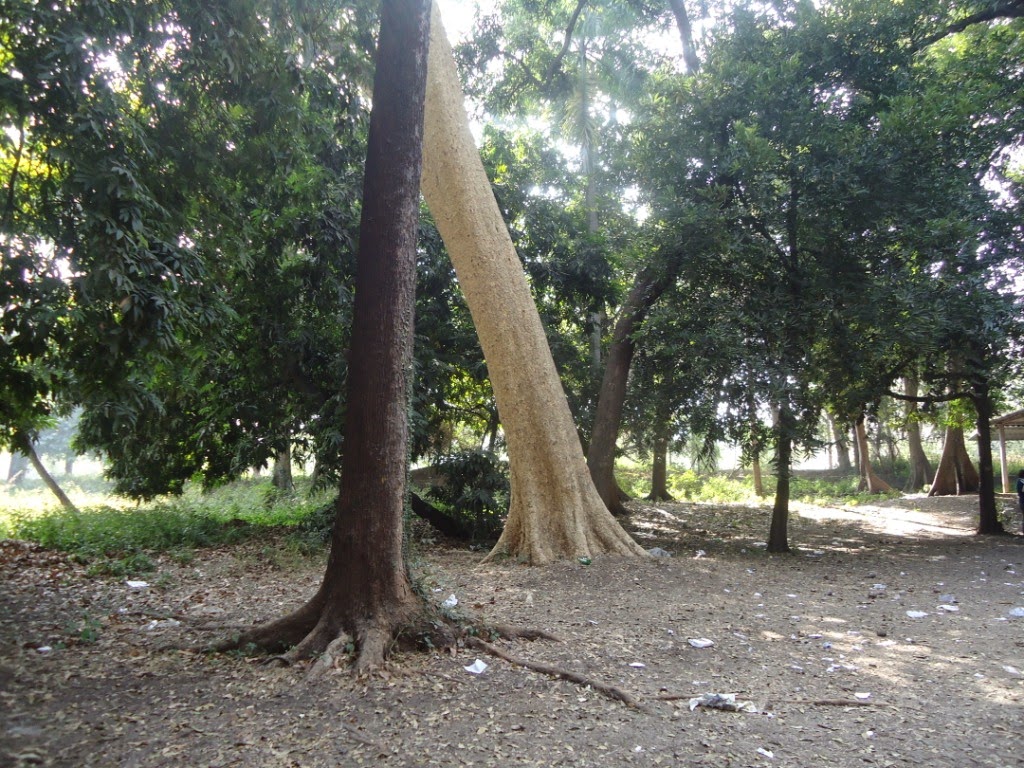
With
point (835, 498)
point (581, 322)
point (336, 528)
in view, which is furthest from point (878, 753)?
point (835, 498)

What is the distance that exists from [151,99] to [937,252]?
8.50 meters

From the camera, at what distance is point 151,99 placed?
5.80 metres

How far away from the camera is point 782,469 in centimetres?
943

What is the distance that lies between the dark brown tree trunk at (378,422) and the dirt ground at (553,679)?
36 cm

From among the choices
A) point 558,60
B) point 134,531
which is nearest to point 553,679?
point 134,531

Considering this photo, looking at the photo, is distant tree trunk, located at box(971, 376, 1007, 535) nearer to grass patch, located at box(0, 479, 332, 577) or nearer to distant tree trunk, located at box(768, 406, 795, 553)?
distant tree trunk, located at box(768, 406, 795, 553)

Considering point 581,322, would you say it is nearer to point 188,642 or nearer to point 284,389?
point 284,389

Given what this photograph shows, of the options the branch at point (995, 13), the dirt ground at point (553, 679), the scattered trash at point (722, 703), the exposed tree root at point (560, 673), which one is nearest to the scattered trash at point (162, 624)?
the dirt ground at point (553, 679)

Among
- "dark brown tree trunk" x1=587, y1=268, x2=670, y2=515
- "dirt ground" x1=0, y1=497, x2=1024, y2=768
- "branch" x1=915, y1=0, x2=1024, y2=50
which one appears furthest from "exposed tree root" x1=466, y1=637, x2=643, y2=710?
"branch" x1=915, y1=0, x2=1024, y2=50

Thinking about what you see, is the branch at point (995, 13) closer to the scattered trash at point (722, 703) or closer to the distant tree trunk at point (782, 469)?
the distant tree trunk at point (782, 469)

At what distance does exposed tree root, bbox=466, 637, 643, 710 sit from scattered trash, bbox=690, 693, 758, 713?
0.37 metres

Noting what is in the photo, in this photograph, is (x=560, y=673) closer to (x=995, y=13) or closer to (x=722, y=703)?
(x=722, y=703)

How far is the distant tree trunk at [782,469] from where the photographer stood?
9.07m

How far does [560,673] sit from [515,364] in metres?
4.66
